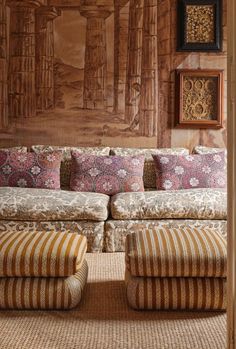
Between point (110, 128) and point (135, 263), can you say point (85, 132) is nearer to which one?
point (110, 128)

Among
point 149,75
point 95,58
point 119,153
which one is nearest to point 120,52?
point 95,58

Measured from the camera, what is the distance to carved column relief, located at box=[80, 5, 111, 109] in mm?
4641

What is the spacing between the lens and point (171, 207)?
3.59 m

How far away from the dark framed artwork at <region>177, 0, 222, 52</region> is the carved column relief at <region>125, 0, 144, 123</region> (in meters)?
0.40

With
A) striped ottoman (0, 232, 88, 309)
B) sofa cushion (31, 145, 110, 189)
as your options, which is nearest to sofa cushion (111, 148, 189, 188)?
sofa cushion (31, 145, 110, 189)

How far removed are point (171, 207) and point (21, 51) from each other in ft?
7.40

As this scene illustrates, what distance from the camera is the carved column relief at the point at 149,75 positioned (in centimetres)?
465

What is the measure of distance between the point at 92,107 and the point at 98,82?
0.83 ft

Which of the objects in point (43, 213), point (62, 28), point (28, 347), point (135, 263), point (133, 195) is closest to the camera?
point (28, 347)

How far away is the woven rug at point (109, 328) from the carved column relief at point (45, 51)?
8.55 feet

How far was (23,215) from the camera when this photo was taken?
11.7 feet

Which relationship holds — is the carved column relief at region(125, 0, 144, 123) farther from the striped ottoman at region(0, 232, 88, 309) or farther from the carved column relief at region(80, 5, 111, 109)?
the striped ottoman at region(0, 232, 88, 309)

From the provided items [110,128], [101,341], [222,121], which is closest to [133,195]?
[110,128]

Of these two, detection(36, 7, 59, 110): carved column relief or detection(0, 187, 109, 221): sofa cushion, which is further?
detection(36, 7, 59, 110): carved column relief
